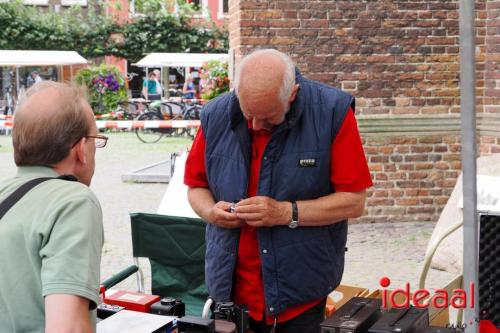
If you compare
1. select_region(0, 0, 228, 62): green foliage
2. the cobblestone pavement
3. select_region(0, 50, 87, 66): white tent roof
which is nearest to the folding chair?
the cobblestone pavement

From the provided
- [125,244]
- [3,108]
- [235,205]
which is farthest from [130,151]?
[235,205]

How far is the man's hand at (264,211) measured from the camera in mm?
2748

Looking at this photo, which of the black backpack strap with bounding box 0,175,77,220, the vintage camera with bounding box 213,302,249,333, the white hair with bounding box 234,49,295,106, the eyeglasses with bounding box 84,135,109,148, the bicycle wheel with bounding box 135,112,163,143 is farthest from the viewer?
the bicycle wheel with bounding box 135,112,163,143

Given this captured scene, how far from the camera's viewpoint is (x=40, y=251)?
1765 millimetres

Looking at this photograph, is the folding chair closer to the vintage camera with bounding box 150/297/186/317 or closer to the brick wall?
the vintage camera with bounding box 150/297/186/317

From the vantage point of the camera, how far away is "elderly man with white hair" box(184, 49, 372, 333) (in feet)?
9.09

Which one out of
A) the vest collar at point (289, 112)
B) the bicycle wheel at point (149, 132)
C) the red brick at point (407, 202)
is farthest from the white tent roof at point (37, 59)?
the vest collar at point (289, 112)

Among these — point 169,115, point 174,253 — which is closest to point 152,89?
point 169,115

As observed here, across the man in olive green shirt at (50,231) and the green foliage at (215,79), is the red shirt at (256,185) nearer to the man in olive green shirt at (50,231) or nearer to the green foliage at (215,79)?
the man in olive green shirt at (50,231)

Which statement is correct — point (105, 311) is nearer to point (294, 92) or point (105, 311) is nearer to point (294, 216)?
point (294, 216)

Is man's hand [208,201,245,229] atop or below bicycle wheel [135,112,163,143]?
atop

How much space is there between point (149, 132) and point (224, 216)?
746 inches

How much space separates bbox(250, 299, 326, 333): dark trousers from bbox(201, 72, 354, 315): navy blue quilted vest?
8 cm

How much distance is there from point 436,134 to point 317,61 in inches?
61.0
